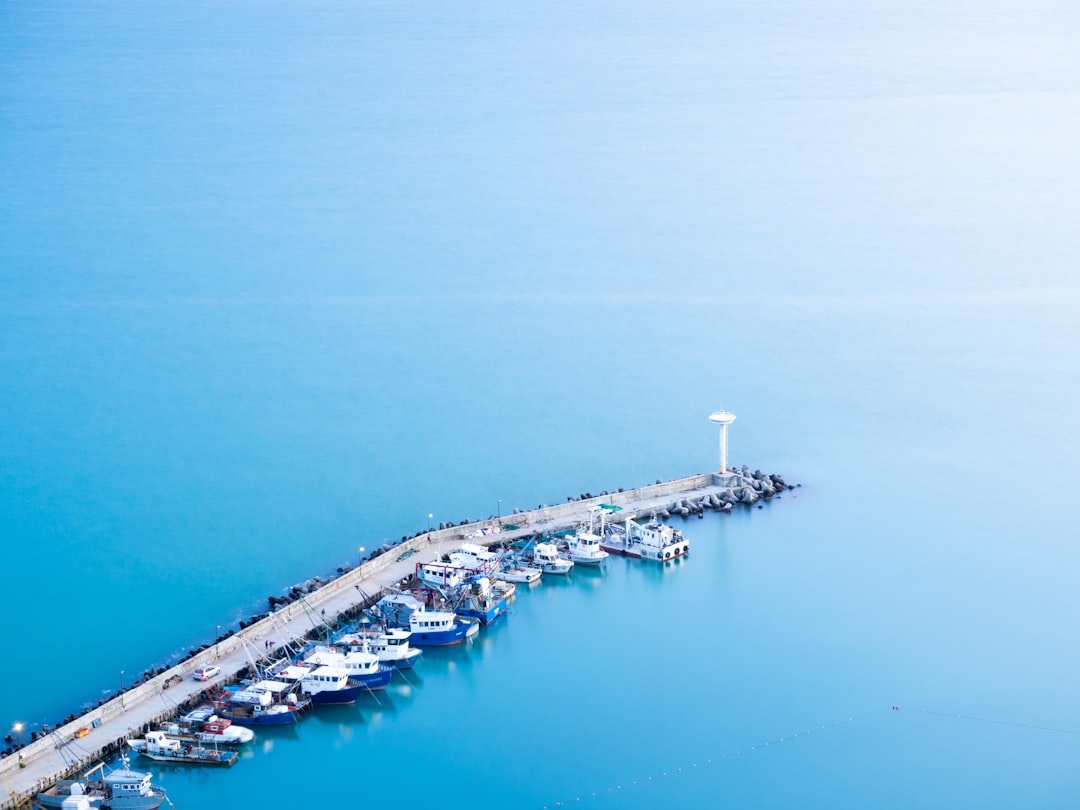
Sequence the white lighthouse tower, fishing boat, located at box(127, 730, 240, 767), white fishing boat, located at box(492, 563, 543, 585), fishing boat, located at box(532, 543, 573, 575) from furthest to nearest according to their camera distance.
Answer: the white lighthouse tower
fishing boat, located at box(532, 543, 573, 575)
white fishing boat, located at box(492, 563, 543, 585)
fishing boat, located at box(127, 730, 240, 767)

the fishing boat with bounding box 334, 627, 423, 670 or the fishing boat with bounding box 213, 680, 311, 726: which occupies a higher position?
the fishing boat with bounding box 334, 627, 423, 670

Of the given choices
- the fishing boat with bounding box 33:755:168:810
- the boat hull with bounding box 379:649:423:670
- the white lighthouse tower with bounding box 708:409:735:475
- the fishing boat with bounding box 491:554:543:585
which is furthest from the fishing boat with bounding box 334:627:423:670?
the white lighthouse tower with bounding box 708:409:735:475

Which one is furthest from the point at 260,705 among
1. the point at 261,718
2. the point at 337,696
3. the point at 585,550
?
the point at 585,550

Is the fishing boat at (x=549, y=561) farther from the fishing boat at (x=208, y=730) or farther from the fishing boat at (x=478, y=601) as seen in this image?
the fishing boat at (x=208, y=730)

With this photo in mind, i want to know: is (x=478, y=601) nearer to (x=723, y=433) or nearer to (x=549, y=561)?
(x=549, y=561)

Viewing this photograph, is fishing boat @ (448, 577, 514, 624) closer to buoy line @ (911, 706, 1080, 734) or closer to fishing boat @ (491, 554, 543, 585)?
fishing boat @ (491, 554, 543, 585)
